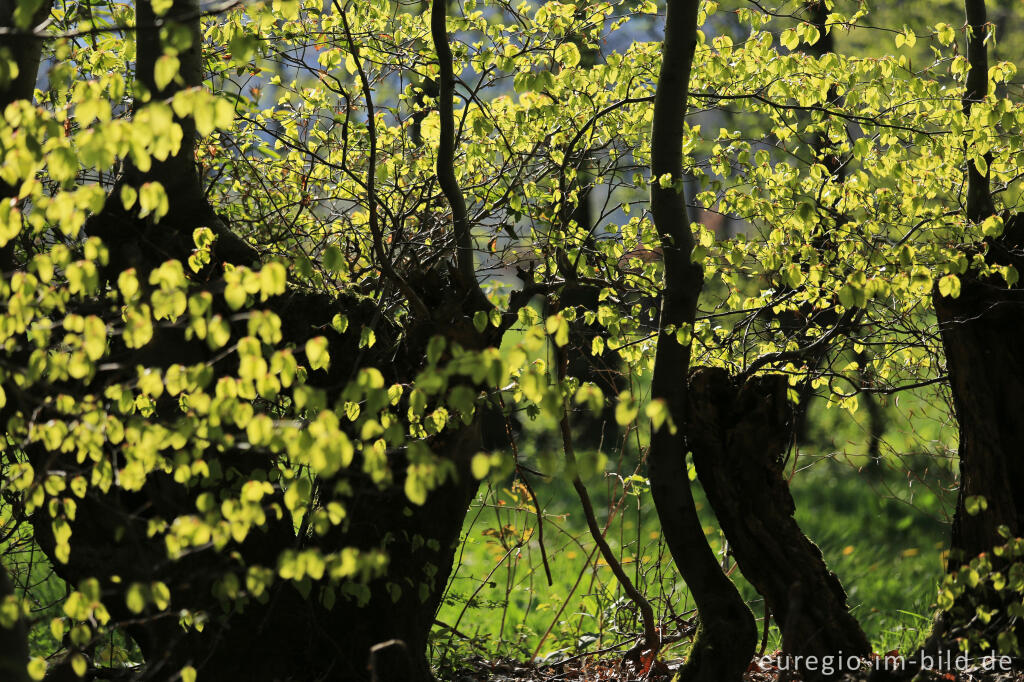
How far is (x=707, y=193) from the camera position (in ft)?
15.0

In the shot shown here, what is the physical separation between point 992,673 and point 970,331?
164 cm

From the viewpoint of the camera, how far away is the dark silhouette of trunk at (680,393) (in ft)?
13.5

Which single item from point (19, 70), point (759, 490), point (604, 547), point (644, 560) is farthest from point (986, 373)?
point (19, 70)

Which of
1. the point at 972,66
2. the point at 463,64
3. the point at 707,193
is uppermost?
the point at 463,64

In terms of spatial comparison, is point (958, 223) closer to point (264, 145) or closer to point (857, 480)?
point (264, 145)

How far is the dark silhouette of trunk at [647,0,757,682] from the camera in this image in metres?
4.11

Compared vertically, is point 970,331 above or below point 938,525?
above

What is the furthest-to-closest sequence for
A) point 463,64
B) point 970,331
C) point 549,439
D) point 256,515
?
point 549,439 < point 463,64 < point 970,331 < point 256,515

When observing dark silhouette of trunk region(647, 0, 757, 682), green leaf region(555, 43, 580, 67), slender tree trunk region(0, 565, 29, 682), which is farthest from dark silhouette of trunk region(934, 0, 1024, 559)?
slender tree trunk region(0, 565, 29, 682)

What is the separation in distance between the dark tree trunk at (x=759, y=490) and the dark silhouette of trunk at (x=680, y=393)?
0.38 feet

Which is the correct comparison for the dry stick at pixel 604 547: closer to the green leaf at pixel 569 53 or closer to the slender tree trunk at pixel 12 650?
the green leaf at pixel 569 53

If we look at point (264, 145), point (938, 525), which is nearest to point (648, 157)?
point (264, 145)

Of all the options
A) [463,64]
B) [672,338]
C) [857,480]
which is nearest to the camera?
[672,338]

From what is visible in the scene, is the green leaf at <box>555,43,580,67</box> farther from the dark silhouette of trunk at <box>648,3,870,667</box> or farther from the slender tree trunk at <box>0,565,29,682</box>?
the slender tree trunk at <box>0,565,29,682</box>
